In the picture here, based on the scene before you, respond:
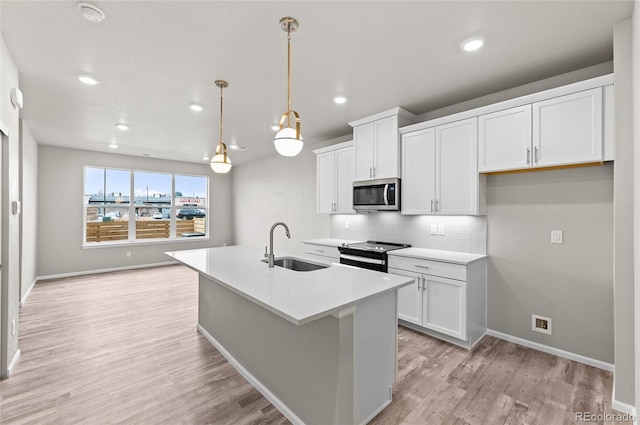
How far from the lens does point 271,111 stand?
3.82 meters

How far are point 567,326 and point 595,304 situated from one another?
313 mm

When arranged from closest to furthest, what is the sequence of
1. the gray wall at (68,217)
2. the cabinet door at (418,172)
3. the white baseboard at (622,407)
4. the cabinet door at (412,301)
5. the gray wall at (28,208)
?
the white baseboard at (622,407)
the cabinet door at (412,301)
the cabinet door at (418,172)
the gray wall at (28,208)
the gray wall at (68,217)

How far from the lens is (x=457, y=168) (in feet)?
10.5

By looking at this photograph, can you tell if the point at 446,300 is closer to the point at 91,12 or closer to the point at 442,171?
the point at 442,171

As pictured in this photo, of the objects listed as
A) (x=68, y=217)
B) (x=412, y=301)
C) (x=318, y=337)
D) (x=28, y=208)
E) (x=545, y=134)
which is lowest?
(x=412, y=301)

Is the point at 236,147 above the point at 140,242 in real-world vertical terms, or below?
above

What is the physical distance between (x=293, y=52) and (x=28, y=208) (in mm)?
5105

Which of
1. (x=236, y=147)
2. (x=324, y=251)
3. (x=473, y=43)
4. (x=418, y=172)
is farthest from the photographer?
(x=236, y=147)

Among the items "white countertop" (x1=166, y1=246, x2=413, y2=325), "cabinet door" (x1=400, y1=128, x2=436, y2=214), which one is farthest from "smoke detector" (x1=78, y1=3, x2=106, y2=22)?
"cabinet door" (x1=400, y1=128, x2=436, y2=214)

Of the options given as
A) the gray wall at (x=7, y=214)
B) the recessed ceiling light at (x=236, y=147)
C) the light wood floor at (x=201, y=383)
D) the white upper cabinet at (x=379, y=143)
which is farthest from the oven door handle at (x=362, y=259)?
the gray wall at (x=7, y=214)

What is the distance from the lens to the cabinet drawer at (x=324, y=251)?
4.28m

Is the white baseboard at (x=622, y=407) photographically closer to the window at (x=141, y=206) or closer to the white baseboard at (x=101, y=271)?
the white baseboard at (x=101, y=271)

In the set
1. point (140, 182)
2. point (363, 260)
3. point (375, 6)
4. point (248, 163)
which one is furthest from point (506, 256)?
point (140, 182)

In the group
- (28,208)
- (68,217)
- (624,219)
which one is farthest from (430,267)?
(68,217)
